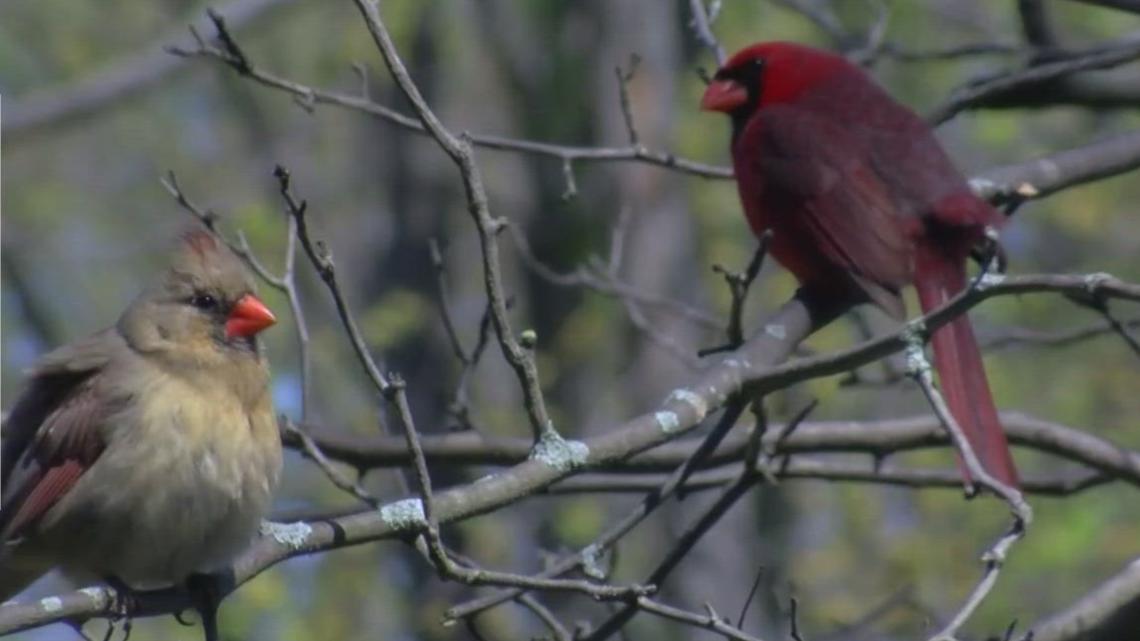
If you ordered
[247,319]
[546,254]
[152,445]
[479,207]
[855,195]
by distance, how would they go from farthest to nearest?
[546,254], [855,195], [247,319], [152,445], [479,207]

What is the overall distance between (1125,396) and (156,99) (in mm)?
5641

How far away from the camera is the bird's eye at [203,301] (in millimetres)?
4287

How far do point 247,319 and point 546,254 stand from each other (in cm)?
512

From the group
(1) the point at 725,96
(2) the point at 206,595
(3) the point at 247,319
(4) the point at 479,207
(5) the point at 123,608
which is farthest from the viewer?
(1) the point at 725,96

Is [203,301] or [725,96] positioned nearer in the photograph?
[203,301]

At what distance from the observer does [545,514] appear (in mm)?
9078

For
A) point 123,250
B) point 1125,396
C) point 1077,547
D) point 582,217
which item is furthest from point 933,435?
point 123,250

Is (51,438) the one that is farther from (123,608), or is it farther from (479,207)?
(479,207)

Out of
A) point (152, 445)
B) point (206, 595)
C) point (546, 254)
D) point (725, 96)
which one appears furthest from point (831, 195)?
point (546, 254)

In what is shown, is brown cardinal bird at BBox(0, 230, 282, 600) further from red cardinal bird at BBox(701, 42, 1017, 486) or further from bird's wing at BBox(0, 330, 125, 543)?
red cardinal bird at BBox(701, 42, 1017, 486)

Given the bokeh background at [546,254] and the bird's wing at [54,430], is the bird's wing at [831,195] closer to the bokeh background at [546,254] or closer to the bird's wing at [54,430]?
the bird's wing at [54,430]

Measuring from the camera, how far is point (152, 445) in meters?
3.94

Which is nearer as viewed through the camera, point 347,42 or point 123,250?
point 347,42

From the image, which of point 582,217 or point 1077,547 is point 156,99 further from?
point 1077,547
